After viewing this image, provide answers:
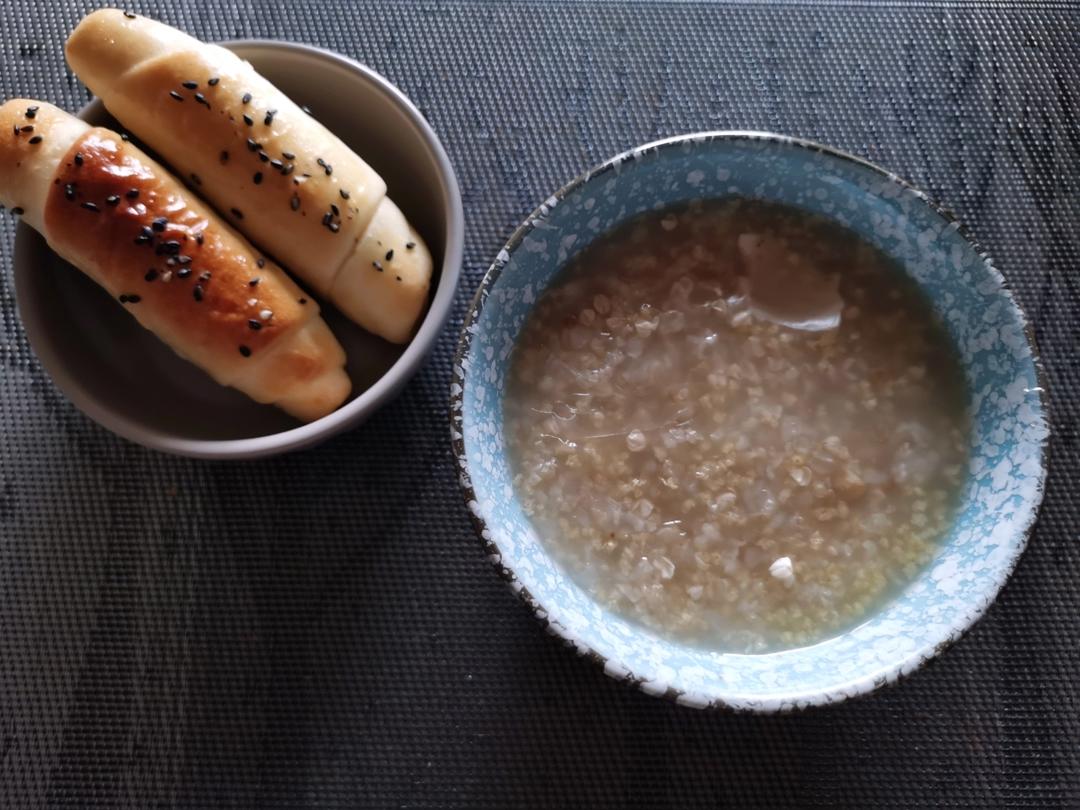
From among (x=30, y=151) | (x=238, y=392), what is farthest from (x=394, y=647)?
(x=30, y=151)

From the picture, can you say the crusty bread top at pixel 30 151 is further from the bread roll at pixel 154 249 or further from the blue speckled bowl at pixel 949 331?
the blue speckled bowl at pixel 949 331

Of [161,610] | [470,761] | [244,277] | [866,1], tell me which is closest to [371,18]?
[244,277]

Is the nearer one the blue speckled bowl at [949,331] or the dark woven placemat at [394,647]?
the blue speckled bowl at [949,331]

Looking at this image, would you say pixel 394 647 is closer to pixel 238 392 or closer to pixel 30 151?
pixel 238 392

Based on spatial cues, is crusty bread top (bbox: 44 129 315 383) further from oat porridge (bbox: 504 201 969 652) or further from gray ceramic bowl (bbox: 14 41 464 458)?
oat porridge (bbox: 504 201 969 652)

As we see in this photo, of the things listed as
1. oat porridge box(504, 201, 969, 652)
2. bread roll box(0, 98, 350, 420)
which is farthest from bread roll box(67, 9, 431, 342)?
oat porridge box(504, 201, 969, 652)

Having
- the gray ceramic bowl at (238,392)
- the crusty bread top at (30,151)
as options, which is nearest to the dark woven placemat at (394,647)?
the gray ceramic bowl at (238,392)
